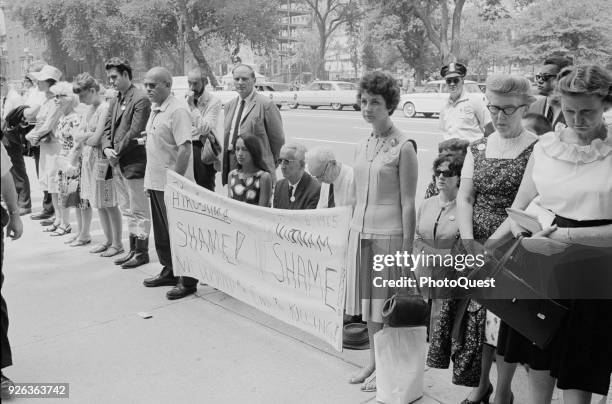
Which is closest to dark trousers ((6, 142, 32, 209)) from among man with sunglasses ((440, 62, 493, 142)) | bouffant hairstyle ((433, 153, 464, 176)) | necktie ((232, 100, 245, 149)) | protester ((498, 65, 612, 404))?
necktie ((232, 100, 245, 149))

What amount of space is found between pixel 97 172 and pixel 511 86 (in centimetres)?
445

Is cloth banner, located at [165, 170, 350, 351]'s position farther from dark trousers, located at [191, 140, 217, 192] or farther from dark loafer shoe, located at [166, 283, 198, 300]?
dark trousers, located at [191, 140, 217, 192]

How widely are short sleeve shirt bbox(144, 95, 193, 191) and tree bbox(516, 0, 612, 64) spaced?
3193cm

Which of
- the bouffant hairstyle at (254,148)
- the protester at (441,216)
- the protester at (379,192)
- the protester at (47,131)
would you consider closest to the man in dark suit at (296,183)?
the bouffant hairstyle at (254,148)

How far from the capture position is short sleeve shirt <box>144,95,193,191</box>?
5.07 m

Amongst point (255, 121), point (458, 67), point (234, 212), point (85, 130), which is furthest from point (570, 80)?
point (85, 130)

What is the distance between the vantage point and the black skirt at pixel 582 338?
2486mm

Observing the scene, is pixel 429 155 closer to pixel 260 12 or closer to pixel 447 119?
pixel 447 119

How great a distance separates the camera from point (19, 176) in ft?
27.6

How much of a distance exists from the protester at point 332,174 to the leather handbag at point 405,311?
91 centimetres

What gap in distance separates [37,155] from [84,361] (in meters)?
5.39

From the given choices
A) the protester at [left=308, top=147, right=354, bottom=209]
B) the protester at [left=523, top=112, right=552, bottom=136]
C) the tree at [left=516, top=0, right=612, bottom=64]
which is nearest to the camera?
the protester at [left=523, top=112, right=552, bottom=136]

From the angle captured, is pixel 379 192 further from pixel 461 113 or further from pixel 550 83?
pixel 461 113

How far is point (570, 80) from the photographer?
8.02 ft
